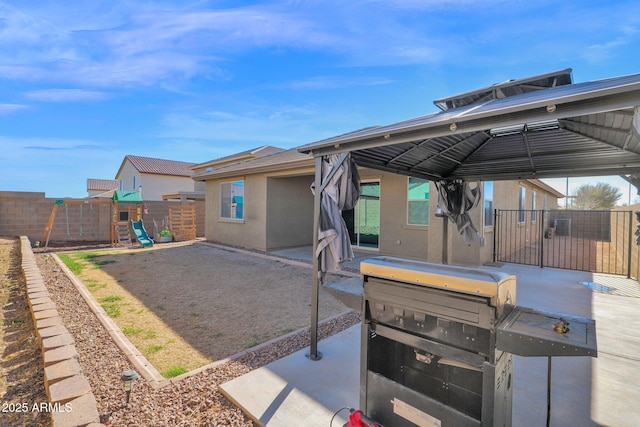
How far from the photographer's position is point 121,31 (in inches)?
243

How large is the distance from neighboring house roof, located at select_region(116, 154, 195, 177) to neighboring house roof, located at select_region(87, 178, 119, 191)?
1086cm

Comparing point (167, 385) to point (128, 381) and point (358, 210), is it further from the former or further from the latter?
point (358, 210)

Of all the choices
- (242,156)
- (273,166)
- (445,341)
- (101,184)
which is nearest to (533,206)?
(273,166)

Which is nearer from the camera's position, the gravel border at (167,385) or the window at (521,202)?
the gravel border at (167,385)

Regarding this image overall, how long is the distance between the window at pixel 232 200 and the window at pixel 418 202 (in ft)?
19.7

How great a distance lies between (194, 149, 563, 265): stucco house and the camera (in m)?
7.55

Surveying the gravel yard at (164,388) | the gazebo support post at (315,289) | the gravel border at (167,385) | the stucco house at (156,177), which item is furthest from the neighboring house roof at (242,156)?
the gazebo support post at (315,289)

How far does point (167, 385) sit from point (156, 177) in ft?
87.8

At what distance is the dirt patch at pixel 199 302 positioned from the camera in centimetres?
353

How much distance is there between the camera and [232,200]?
11.7 m

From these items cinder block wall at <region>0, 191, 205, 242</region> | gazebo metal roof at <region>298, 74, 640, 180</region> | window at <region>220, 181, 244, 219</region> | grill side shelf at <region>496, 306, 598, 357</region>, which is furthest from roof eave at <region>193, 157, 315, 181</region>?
grill side shelf at <region>496, 306, 598, 357</region>

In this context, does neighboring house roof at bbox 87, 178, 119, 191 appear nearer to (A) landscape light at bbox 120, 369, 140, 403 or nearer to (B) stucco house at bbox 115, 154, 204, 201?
(B) stucco house at bbox 115, 154, 204, 201

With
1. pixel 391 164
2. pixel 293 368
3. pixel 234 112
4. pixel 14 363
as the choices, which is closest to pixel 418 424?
pixel 293 368

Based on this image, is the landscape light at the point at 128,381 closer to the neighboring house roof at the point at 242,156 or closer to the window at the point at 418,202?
the window at the point at 418,202
